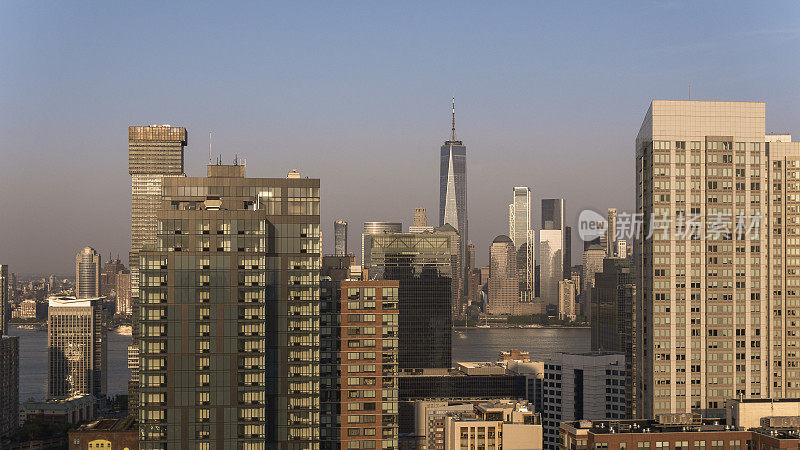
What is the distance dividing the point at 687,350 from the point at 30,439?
10003 cm

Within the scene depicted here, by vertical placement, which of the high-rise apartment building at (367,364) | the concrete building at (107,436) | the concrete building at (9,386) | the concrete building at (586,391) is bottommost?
the concrete building at (9,386)

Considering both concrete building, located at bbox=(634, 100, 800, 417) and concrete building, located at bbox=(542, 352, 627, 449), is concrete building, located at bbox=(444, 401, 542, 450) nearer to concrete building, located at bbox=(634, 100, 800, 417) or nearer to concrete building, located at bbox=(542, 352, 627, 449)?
concrete building, located at bbox=(634, 100, 800, 417)

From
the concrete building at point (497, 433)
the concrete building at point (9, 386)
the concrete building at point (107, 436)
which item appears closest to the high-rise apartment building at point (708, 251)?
the concrete building at point (497, 433)

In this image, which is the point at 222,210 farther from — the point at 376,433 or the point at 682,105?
the point at 682,105

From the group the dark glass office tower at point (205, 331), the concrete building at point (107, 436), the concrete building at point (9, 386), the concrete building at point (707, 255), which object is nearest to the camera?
the dark glass office tower at point (205, 331)

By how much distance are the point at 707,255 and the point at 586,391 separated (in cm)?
3931

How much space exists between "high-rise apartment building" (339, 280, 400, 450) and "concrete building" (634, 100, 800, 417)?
966 inches

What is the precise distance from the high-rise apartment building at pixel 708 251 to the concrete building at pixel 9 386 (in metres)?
119

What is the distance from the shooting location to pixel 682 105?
8544 cm

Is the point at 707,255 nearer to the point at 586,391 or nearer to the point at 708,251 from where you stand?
the point at 708,251

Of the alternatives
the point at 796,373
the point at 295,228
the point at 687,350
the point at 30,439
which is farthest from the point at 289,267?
the point at 30,439

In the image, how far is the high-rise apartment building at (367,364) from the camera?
7125cm

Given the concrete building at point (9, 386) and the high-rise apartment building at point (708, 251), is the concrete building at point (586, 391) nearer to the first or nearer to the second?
the high-rise apartment building at point (708, 251)

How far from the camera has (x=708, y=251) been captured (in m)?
85.2
